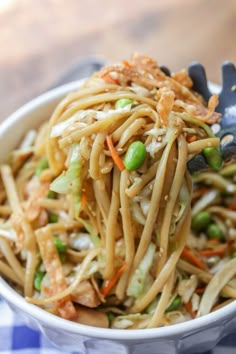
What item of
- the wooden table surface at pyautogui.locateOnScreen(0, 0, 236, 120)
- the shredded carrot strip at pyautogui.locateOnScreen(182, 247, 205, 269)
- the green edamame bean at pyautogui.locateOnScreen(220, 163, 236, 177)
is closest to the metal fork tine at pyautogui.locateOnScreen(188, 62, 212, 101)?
the green edamame bean at pyautogui.locateOnScreen(220, 163, 236, 177)

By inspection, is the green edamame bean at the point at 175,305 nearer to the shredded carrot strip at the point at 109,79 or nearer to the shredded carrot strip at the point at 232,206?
the shredded carrot strip at the point at 232,206

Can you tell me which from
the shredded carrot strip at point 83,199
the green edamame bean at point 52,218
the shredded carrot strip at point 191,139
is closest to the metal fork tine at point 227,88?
the shredded carrot strip at point 191,139

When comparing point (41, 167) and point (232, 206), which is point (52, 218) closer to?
point (41, 167)

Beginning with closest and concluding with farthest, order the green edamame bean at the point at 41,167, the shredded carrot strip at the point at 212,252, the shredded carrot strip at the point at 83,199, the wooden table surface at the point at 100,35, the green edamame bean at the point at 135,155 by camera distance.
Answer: the green edamame bean at the point at 135,155
the shredded carrot strip at the point at 83,199
the shredded carrot strip at the point at 212,252
the green edamame bean at the point at 41,167
the wooden table surface at the point at 100,35

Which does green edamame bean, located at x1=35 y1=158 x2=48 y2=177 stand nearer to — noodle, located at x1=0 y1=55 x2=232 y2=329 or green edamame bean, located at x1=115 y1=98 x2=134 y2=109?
noodle, located at x1=0 y1=55 x2=232 y2=329

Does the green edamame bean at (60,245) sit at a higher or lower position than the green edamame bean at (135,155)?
lower

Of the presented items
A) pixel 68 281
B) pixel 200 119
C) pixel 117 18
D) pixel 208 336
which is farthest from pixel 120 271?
pixel 117 18

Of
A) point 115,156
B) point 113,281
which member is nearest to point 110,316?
point 113,281
